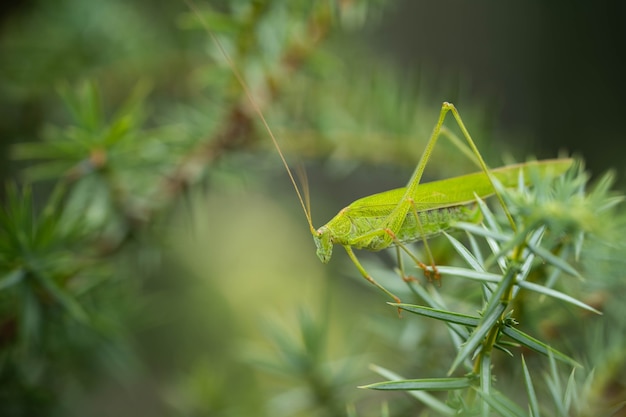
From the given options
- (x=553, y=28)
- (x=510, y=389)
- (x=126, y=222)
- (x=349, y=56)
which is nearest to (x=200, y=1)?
(x=349, y=56)

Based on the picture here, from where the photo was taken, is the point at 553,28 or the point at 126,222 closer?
the point at 126,222

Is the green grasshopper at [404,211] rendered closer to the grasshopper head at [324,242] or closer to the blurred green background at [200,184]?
Result: the grasshopper head at [324,242]

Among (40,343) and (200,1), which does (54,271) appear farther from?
(200,1)

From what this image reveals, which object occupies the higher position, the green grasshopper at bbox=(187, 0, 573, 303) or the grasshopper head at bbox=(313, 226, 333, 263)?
the green grasshopper at bbox=(187, 0, 573, 303)

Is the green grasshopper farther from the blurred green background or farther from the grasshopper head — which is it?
the blurred green background

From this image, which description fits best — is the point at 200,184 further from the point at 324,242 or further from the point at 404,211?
the point at 404,211

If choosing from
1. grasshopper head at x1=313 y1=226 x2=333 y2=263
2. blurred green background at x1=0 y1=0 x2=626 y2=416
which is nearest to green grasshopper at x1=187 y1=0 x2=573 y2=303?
grasshopper head at x1=313 y1=226 x2=333 y2=263

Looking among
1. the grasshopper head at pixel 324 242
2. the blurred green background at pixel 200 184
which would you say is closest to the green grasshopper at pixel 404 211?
the grasshopper head at pixel 324 242

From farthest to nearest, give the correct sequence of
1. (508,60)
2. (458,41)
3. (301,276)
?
(458,41) < (508,60) < (301,276)
